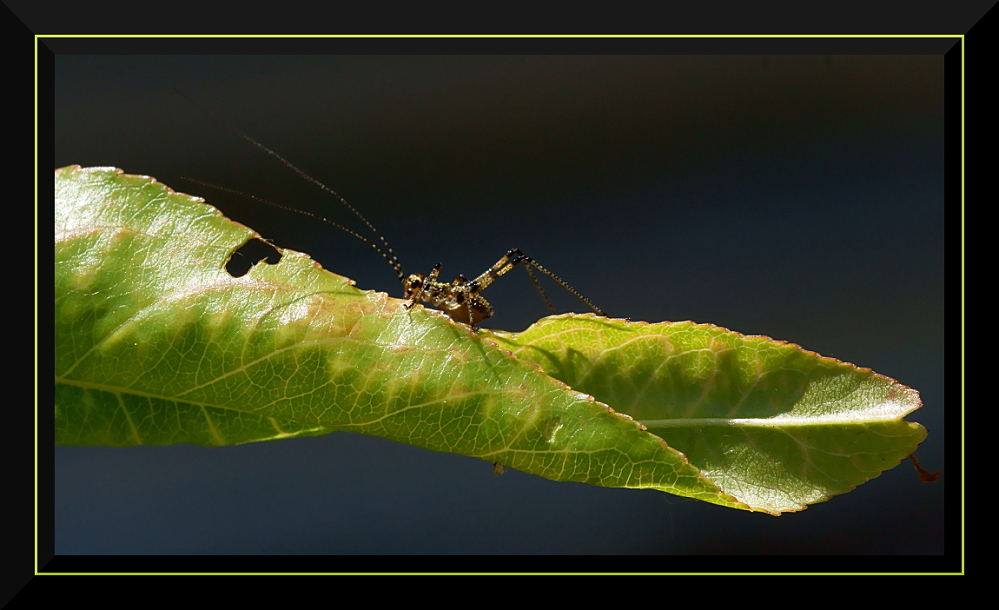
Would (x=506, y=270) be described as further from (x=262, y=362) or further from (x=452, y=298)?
(x=262, y=362)

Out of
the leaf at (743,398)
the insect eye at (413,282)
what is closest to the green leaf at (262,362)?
the leaf at (743,398)

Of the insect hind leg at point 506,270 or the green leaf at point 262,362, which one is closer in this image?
the green leaf at point 262,362

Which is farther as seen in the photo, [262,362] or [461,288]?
[461,288]

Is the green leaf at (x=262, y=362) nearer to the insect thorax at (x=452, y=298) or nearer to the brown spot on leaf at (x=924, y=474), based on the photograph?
the brown spot on leaf at (x=924, y=474)

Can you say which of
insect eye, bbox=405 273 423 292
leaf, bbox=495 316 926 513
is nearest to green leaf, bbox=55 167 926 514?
leaf, bbox=495 316 926 513

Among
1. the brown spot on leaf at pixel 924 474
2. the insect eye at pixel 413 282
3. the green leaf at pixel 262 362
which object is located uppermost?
the insect eye at pixel 413 282

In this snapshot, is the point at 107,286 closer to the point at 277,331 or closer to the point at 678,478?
the point at 277,331

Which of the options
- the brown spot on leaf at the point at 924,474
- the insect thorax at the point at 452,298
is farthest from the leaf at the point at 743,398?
the insect thorax at the point at 452,298

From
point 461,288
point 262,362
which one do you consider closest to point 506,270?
point 461,288

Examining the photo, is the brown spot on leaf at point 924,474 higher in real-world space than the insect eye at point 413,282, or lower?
lower

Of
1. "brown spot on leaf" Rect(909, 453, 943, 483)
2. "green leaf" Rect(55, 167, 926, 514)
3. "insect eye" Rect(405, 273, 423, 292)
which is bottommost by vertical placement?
"brown spot on leaf" Rect(909, 453, 943, 483)

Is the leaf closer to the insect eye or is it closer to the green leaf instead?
the green leaf

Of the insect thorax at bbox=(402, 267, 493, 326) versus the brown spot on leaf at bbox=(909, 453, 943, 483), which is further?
the insect thorax at bbox=(402, 267, 493, 326)
